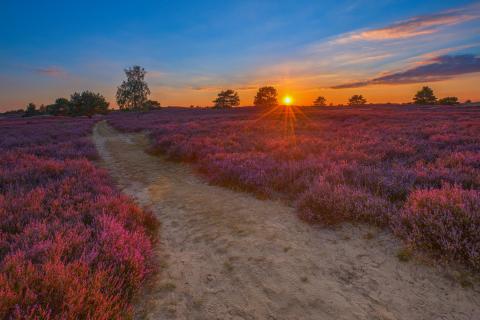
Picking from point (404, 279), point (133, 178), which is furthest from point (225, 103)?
point (404, 279)

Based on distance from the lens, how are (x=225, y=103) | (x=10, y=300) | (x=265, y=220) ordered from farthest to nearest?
(x=225, y=103), (x=265, y=220), (x=10, y=300)

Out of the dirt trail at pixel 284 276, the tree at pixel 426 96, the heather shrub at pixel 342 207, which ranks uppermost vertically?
the tree at pixel 426 96

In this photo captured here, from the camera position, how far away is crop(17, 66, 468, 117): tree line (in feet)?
155

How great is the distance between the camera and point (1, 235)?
13.7ft

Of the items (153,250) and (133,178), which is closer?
(153,250)

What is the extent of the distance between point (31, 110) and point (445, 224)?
3989 inches

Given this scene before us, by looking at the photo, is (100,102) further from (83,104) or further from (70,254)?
(70,254)

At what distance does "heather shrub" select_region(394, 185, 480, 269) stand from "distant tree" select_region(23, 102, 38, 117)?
97280mm

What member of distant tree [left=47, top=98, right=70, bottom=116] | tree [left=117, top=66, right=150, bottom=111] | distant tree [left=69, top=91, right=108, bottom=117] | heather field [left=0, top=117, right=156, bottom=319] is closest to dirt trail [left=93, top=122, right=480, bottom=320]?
heather field [left=0, top=117, right=156, bottom=319]

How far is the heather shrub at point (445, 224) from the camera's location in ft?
12.2

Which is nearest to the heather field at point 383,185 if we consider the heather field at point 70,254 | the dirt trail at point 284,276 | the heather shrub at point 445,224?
the heather shrub at point 445,224

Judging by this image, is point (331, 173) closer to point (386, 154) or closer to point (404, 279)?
point (404, 279)

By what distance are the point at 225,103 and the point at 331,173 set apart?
8780 cm

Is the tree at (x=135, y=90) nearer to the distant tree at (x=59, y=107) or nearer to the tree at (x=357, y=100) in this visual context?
the distant tree at (x=59, y=107)
